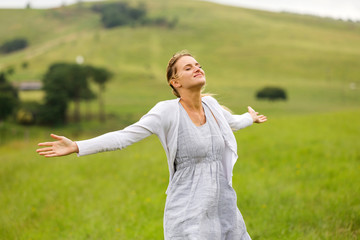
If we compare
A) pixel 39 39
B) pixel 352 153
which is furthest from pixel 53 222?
pixel 39 39

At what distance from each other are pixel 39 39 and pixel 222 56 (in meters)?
65.2

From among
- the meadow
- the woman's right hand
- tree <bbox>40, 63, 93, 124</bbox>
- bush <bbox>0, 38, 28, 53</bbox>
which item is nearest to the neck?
the woman's right hand

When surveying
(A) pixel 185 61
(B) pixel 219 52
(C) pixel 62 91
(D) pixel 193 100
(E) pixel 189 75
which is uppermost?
(A) pixel 185 61

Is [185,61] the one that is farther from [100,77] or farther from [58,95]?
[100,77]

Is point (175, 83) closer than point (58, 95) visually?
Yes

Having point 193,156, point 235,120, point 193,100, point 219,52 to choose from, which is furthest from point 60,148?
point 219,52

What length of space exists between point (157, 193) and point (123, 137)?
5.76 m

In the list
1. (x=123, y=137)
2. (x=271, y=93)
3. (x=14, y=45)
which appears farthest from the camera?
(x=14, y=45)

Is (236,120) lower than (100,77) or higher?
higher

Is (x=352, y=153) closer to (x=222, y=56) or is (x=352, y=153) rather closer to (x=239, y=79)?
(x=239, y=79)

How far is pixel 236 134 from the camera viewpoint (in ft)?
63.1

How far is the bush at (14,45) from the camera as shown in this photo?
125062mm

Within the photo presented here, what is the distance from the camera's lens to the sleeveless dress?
382cm

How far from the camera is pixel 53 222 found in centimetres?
804
